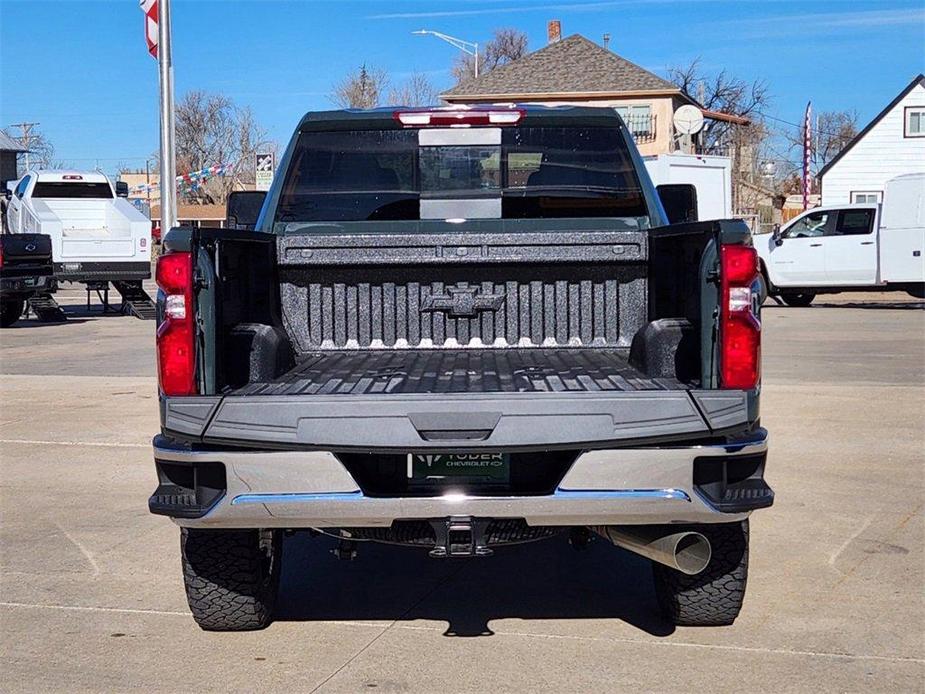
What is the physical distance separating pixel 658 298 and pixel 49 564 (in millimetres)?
3125

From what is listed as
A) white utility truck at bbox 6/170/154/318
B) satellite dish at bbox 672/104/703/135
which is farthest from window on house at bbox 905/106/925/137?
white utility truck at bbox 6/170/154/318

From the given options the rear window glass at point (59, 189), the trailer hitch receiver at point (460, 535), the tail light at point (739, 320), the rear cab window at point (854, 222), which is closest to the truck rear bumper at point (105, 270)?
the rear window glass at point (59, 189)

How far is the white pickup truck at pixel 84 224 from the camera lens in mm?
23125

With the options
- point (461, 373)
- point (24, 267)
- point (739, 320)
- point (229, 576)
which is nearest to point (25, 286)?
point (24, 267)

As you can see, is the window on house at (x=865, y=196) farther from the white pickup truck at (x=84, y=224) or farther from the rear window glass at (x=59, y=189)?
the rear window glass at (x=59, y=189)

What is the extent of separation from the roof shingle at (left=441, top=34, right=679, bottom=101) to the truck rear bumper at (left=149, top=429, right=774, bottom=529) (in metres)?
45.0

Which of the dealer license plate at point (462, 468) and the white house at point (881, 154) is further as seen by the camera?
the white house at point (881, 154)

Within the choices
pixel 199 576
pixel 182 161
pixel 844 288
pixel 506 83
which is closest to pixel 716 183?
pixel 844 288

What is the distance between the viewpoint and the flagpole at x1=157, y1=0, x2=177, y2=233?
700 inches

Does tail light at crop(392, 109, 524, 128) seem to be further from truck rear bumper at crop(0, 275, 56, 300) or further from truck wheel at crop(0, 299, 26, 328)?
truck wheel at crop(0, 299, 26, 328)

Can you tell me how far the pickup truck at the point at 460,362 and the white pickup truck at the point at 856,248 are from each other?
1844 centimetres

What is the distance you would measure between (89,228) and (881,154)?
35283mm

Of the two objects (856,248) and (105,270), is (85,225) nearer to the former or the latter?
(105,270)

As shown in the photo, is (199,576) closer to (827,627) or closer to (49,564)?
(49,564)
